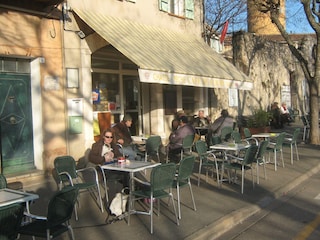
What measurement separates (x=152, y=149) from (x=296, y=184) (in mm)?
3257

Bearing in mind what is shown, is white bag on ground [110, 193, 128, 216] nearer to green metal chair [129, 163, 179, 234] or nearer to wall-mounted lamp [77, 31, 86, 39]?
green metal chair [129, 163, 179, 234]

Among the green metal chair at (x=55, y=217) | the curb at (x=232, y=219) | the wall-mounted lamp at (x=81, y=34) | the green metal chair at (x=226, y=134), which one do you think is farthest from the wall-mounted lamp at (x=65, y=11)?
the green metal chair at (x=55, y=217)

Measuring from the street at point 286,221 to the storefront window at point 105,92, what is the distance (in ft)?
19.5

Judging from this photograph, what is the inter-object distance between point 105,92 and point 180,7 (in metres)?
4.48

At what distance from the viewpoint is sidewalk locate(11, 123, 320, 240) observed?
16.0 feet

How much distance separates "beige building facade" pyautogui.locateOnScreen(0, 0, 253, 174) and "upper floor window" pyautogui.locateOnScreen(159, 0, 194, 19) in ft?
1.05

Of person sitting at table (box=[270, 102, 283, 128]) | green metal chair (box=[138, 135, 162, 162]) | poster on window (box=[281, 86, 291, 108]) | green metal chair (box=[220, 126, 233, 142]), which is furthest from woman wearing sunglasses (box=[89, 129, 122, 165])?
poster on window (box=[281, 86, 291, 108])

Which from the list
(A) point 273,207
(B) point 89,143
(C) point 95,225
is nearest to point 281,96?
(B) point 89,143

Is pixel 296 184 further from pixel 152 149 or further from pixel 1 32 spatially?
pixel 1 32

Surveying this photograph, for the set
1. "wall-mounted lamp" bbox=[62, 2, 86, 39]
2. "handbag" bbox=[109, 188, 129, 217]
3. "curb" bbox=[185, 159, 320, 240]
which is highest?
"wall-mounted lamp" bbox=[62, 2, 86, 39]

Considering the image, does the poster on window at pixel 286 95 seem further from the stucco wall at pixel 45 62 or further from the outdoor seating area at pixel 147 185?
the stucco wall at pixel 45 62

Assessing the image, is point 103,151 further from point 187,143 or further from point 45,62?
point 45,62

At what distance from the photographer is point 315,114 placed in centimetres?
1291

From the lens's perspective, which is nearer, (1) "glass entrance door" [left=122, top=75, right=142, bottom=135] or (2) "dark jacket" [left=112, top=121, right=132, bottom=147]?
(2) "dark jacket" [left=112, top=121, right=132, bottom=147]
